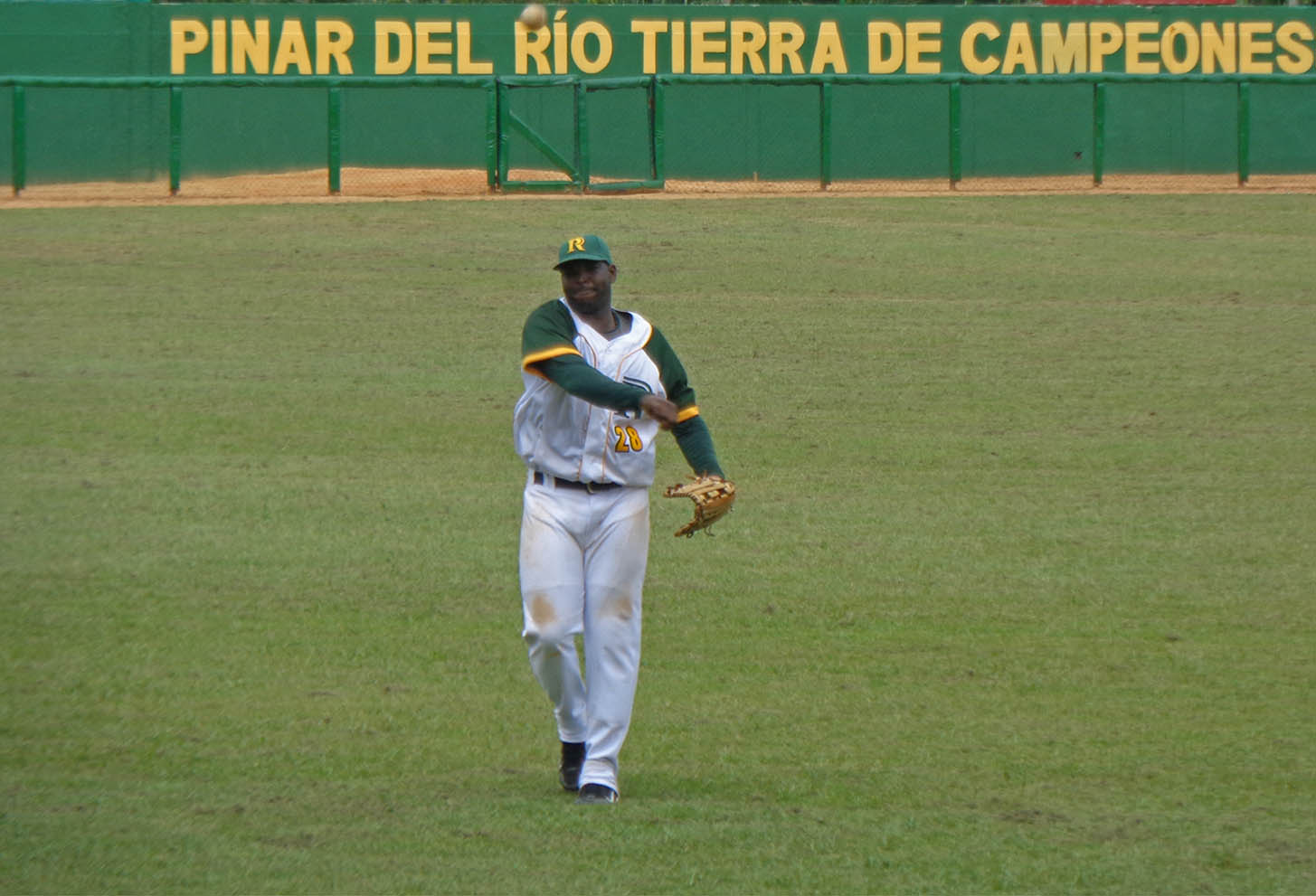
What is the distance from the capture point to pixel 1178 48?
28797 mm

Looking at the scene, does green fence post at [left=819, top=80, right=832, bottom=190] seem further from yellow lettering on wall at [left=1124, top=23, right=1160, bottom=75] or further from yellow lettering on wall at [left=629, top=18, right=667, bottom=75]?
yellow lettering on wall at [left=1124, top=23, right=1160, bottom=75]

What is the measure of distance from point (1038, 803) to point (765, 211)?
17116 millimetres

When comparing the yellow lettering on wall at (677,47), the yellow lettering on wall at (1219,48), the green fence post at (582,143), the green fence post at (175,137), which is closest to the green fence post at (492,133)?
the green fence post at (582,143)

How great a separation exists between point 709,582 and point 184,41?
21125mm

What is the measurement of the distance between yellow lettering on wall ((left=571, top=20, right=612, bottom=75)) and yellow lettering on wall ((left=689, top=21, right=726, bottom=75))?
1.32 metres

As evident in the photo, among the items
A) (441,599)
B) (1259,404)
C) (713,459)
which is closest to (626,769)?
(713,459)

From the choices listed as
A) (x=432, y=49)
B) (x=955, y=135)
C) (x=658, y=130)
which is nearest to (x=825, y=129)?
(x=955, y=135)

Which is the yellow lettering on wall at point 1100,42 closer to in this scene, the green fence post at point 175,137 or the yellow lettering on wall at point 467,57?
the yellow lettering on wall at point 467,57

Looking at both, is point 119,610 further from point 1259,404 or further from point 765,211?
point 765,211

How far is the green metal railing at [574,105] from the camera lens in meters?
23.3

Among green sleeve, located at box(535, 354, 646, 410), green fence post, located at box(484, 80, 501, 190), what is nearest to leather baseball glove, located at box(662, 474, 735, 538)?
green sleeve, located at box(535, 354, 646, 410)

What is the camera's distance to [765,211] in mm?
22469

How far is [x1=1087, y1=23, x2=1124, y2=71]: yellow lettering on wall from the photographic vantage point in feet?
93.9

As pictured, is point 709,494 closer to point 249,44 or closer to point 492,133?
point 492,133
